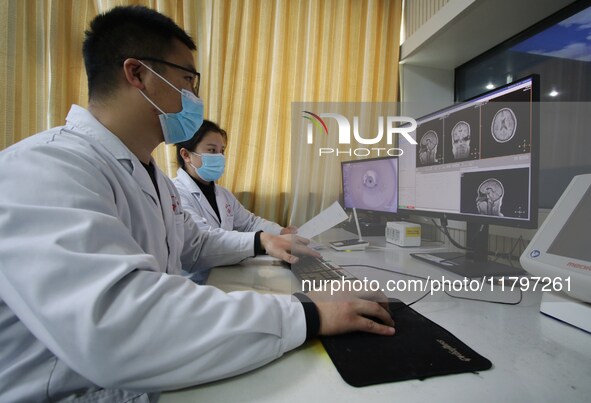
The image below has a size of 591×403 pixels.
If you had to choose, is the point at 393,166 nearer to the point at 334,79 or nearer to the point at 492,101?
the point at 492,101

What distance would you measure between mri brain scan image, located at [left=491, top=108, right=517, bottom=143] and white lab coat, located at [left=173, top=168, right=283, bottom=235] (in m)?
1.01

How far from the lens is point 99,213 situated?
42cm

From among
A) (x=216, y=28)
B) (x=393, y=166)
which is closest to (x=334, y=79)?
(x=216, y=28)

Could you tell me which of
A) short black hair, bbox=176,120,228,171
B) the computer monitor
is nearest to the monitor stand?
the computer monitor

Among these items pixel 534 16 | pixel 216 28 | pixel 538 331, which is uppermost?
pixel 216 28

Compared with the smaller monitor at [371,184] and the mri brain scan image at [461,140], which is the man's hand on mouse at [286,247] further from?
the mri brain scan image at [461,140]

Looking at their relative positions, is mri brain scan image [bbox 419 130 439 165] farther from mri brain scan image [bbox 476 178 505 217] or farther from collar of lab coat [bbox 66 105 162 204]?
collar of lab coat [bbox 66 105 162 204]

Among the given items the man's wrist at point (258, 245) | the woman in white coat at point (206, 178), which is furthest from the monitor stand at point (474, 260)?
the woman in white coat at point (206, 178)

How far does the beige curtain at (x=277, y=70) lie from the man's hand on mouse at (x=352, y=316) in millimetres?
1165

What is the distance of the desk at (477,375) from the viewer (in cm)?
34

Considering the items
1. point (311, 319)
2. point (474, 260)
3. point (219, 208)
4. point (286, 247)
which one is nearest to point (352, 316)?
point (311, 319)

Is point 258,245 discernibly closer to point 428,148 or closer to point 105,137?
point 105,137

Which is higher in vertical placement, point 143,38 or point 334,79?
point 334,79

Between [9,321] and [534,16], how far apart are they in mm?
1862
